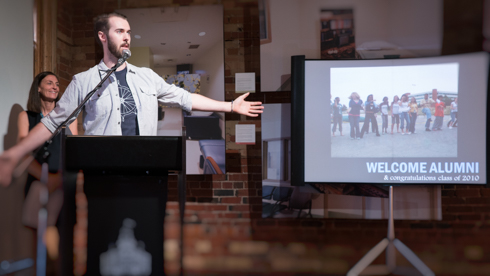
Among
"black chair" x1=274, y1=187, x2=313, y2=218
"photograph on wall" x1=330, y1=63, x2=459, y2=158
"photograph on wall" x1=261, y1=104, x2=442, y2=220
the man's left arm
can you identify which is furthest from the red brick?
"photograph on wall" x1=330, y1=63, x2=459, y2=158

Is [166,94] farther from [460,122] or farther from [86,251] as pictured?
[460,122]

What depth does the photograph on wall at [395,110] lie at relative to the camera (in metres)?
2.34

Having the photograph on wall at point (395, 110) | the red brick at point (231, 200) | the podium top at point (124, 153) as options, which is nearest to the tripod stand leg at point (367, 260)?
the photograph on wall at point (395, 110)

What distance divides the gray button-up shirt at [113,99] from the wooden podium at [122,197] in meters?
0.96

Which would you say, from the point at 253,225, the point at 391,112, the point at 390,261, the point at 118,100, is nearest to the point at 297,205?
the point at 253,225

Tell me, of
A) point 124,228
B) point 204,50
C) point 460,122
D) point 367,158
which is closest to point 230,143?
point 204,50

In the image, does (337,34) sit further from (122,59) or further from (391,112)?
(122,59)

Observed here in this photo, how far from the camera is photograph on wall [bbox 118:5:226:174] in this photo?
2.79 metres

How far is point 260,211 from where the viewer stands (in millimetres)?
2820

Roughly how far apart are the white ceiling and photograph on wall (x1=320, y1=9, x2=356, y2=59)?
865mm

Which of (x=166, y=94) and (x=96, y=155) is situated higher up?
(x=166, y=94)

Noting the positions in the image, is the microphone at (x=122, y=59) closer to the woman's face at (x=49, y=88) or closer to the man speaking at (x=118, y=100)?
the man speaking at (x=118, y=100)

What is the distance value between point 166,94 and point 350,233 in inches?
74.6

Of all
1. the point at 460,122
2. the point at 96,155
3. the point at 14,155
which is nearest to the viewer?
the point at 96,155
